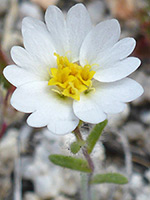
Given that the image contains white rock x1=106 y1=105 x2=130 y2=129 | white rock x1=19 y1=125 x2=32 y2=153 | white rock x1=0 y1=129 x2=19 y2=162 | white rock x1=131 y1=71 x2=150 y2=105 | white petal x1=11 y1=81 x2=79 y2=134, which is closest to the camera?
white petal x1=11 y1=81 x2=79 y2=134

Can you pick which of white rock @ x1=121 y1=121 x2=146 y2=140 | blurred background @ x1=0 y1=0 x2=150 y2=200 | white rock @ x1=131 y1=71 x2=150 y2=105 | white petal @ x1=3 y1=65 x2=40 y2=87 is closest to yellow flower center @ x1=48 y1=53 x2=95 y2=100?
white petal @ x1=3 y1=65 x2=40 y2=87

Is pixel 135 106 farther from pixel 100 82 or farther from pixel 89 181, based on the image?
pixel 100 82

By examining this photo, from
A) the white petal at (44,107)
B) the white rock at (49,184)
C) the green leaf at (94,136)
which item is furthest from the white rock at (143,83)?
the white petal at (44,107)

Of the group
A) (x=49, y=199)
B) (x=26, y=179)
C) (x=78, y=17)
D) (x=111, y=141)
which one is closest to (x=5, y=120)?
(x=26, y=179)

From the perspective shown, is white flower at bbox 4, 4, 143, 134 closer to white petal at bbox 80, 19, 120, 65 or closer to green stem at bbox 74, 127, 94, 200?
white petal at bbox 80, 19, 120, 65

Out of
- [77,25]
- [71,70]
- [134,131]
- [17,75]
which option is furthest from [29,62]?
[134,131]

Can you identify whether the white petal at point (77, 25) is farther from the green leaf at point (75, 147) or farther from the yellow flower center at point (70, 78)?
the green leaf at point (75, 147)
